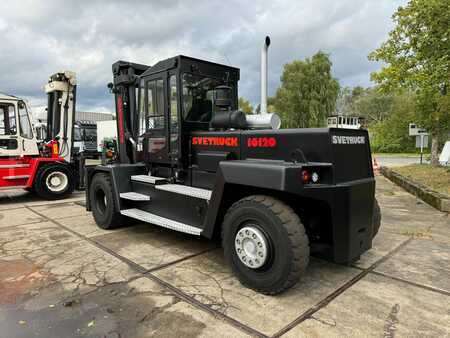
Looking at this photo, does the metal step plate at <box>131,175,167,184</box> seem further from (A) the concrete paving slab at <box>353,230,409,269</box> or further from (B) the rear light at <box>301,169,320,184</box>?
(A) the concrete paving slab at <box>353,230,409,269</box>

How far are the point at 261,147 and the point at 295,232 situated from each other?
1174 mm

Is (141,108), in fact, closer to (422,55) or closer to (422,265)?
(422,265)

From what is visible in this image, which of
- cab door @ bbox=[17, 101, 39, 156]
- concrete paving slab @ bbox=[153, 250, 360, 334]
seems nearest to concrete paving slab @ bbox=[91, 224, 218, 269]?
concrete paving slab @ bbox=[153, 250, 360, 334]

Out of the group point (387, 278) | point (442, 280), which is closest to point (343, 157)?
point (387, 278)

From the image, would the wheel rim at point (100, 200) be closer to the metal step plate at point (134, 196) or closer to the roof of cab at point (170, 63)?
the metal step plate at point (134, 196)

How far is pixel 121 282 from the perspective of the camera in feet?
11.3

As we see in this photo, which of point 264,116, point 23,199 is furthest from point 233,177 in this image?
point 23,199

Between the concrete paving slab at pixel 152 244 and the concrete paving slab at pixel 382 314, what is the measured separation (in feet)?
6.46

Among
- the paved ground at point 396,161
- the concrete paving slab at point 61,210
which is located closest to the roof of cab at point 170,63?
the concrete paving slab at point 61,210

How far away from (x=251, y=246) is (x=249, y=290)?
45 cm

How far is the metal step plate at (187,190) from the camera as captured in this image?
4028 millimetres

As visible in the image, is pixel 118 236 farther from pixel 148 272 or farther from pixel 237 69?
pixel 237 69

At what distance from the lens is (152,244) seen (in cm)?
472

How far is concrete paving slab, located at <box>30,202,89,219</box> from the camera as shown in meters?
6.67
